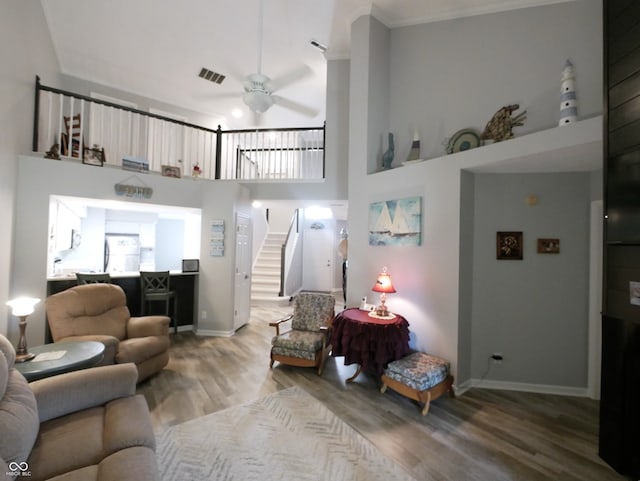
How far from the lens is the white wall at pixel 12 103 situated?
3201mm

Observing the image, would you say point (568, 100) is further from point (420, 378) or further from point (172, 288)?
point (172, 288)

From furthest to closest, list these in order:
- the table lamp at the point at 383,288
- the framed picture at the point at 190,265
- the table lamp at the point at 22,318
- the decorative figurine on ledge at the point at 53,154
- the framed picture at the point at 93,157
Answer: the framed picture at the point at 190,265
the framed picture at the point at 93,157
the decorative figurine on ledge at the point at 53,154
the table lamp at the point at 383,288
the table lamp at the point at 22,318

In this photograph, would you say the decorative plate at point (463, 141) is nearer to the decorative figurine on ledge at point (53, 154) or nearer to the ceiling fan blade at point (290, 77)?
the ceiling fan blade at point (290, 77)

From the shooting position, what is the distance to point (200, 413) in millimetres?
2664

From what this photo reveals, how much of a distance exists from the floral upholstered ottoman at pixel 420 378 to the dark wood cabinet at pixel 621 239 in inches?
45.5

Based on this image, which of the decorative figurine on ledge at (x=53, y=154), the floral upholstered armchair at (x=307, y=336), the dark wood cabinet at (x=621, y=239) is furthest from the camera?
the decorative figurine on ledge at (x=53, y=154)

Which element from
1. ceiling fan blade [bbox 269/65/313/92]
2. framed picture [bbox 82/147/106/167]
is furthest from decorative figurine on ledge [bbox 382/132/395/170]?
framed picture [bbox 82/147/106/167]

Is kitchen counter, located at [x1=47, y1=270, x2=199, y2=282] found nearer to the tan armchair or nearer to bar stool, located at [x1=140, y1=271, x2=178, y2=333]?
bar stool, located at [x1=140, y1=271, x2=178, y2=333]

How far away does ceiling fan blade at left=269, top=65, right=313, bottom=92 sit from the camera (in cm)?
599

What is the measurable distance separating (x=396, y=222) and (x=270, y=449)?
270 centimetres

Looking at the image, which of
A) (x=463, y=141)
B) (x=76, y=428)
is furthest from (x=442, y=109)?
(x=76, y=428)

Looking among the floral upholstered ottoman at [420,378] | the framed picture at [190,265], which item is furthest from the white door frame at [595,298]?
the framed picture at [190,265]

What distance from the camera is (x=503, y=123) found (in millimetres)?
3232

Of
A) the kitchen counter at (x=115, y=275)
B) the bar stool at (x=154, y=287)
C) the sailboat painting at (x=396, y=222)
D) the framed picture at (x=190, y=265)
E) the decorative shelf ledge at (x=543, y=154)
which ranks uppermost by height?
the decorative shelf ledge at (x=543, y=154)
